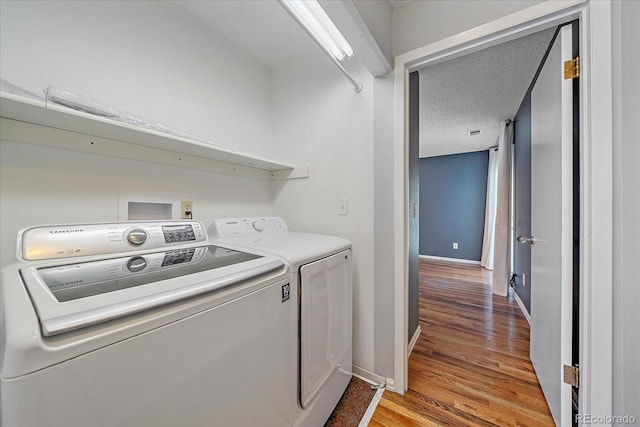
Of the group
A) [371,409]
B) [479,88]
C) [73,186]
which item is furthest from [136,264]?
[479,88]

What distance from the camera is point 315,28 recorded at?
3.65ft

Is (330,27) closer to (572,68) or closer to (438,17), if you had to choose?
(438,17)

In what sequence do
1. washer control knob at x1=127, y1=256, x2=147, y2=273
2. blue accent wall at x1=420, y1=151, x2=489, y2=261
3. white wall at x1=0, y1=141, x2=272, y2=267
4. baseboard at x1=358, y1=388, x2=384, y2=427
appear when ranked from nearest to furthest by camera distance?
washer control knob at x1=127, y1=256, x2=147, y2=273
white wall at x1=0, y1=141, x2=272, y2=267
baseboard at x1=358, y1=388, x2=384, y2=427
blue accent wall at x1=420, y1=151, x2=489, y2=261

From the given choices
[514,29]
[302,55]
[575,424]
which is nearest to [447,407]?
[575,424]

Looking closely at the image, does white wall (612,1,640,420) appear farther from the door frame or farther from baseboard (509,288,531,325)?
baseboard (509,288,531,325)

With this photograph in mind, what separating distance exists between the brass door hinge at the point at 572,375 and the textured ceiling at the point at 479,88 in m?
1.97

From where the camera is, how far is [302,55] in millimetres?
1797

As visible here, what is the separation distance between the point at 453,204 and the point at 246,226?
4713 mm

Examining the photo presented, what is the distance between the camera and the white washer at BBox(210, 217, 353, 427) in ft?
3.29

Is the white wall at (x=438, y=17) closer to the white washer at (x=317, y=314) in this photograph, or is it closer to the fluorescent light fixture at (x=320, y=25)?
the fluorescent light fixture at (x=320, y=25)

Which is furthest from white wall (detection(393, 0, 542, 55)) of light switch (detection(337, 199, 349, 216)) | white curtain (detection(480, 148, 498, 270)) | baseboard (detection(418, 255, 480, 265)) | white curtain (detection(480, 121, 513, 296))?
baseboard (detection(418, 255, 480, 265))

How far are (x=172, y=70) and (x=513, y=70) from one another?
8.80 feet

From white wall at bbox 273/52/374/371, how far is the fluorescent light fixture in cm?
33

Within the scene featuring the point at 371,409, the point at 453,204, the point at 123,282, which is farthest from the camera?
the point at 453,204
